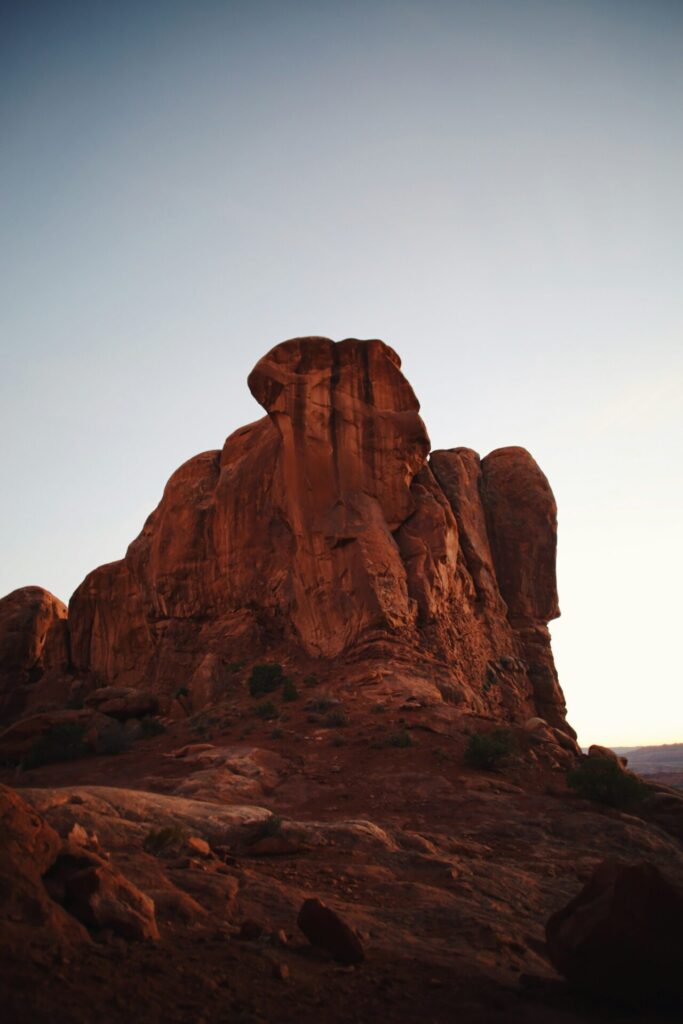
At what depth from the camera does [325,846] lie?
1191cm

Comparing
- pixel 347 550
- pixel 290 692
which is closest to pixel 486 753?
pixel 290 692

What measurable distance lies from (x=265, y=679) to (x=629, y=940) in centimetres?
1984

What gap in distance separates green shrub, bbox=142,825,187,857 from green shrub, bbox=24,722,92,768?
43.7 feet

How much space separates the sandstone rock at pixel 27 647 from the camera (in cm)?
4234

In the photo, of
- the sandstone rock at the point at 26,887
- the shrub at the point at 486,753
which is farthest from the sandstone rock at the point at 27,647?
the sandstone rock at the point at 26,887

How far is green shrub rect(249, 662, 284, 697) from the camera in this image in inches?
998

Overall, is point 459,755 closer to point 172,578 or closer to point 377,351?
point 377,351

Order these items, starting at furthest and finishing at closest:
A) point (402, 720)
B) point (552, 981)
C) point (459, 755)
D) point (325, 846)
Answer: point (402, 720)
point (459, 755)
point (325, 846)
point (552, 981)

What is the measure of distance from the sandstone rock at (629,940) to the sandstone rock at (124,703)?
72.6ft

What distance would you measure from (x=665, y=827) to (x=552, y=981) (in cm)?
1156

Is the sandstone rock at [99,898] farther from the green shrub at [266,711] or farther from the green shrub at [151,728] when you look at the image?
the green shrub at [151,728]

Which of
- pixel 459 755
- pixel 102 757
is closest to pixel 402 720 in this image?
Answer: pixel 459 755

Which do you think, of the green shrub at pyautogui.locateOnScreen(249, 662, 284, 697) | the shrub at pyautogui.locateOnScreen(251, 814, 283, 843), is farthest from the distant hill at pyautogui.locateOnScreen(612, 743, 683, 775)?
the shrub at pyautogui.locateOnScreen(251, 814, 283, 843)

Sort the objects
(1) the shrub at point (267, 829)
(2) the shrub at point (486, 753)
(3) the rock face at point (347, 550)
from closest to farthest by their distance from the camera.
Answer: (1) the shrub at point (267, 829) < (2) the shrub at point (486, 753) < (3) the rock face at point (347, 550)
